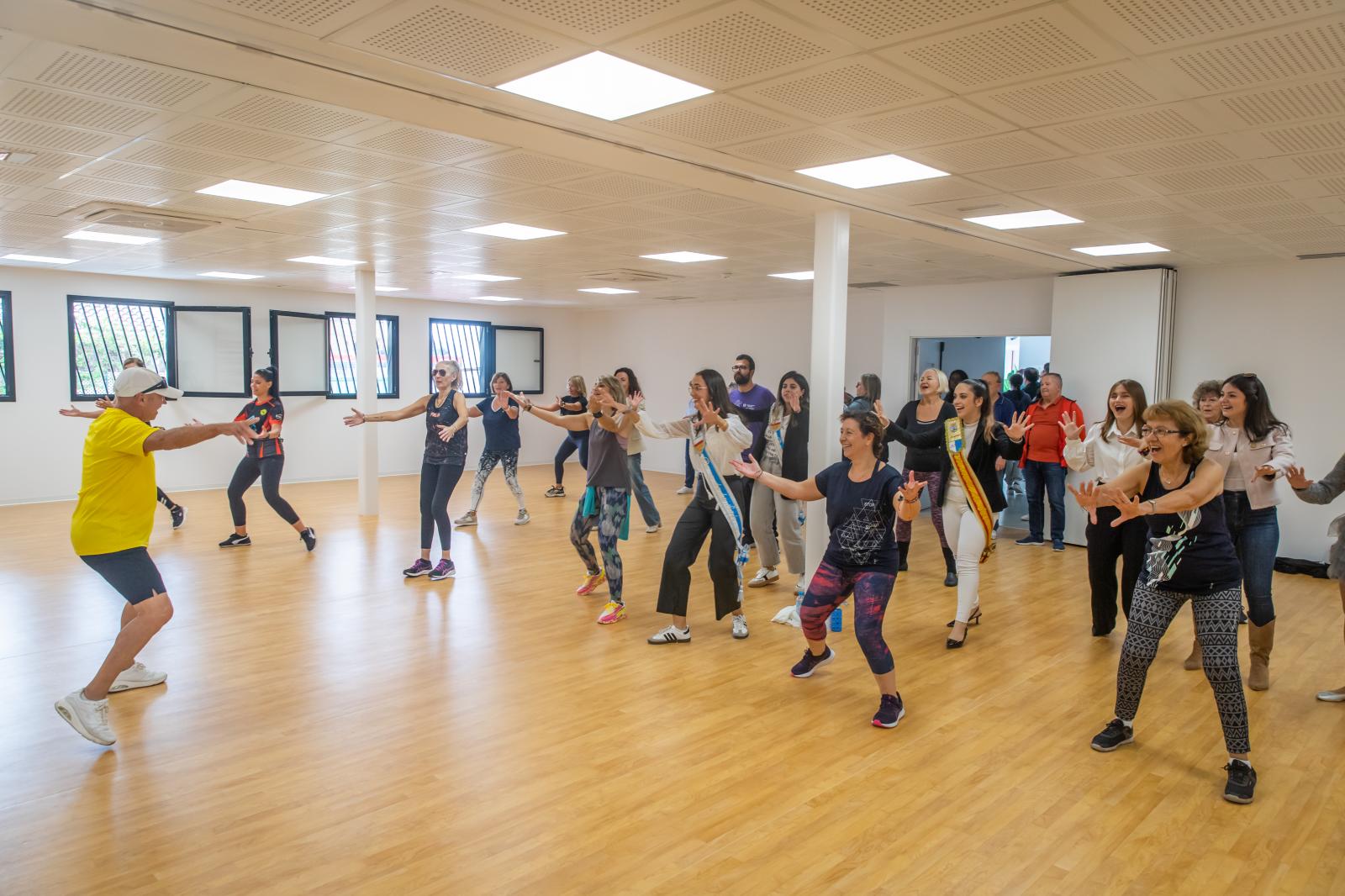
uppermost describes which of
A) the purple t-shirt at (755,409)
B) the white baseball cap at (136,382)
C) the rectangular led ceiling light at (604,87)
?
the rectangular led ceiling light at (604,87)

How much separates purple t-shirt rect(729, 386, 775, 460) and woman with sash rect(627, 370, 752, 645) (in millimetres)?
682

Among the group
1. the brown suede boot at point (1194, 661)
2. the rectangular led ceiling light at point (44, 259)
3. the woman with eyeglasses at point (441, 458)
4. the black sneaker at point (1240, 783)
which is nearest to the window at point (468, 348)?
the rectangular led ceiling light at point (44, 259)

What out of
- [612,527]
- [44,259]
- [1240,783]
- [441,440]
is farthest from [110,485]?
[44,259]

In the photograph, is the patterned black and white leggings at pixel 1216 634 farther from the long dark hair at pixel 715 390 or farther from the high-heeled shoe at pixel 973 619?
the long dark hair at pixel 715 390

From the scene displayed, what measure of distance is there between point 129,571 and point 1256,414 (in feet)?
18.4

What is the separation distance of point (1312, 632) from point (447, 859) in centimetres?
585

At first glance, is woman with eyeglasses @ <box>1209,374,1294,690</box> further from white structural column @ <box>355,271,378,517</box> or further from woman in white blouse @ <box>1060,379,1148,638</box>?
white structural column @ <box>355,271,378,517</box>

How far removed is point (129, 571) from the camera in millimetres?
3910

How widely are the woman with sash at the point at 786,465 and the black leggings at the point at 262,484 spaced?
170 inches

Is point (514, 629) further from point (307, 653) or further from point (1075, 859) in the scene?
point (1075, 859)

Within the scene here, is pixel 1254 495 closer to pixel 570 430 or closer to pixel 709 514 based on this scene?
pixel 709 514

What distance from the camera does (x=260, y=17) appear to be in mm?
3016

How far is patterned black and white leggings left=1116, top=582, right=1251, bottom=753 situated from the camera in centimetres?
345

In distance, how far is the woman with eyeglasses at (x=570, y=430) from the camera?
930cm
